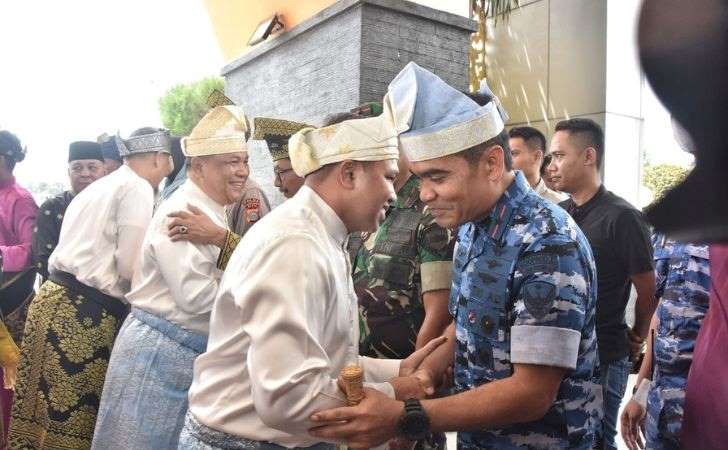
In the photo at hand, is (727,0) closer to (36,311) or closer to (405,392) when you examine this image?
(405,392)

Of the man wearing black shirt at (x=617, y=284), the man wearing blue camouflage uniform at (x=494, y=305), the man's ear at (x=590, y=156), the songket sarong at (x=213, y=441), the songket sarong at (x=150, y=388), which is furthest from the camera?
the man's ear at (x=590, y=156)

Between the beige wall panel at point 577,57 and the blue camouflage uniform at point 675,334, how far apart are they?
5514 mm

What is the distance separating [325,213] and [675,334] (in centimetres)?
124

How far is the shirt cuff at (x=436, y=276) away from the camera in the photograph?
232 centimetres

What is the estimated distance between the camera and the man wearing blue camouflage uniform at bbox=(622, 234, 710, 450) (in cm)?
201

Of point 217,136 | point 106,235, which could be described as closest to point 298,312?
point 217,136

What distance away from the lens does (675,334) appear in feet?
6.93

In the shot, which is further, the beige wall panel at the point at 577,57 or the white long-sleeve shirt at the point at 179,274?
the beige wall panel at the point at 577,57

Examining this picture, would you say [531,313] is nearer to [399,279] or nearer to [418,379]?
[418,379]

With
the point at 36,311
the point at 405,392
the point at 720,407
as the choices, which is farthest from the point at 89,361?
the point at 720,407

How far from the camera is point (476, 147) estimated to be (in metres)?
1.81

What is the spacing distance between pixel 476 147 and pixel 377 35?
9.52 ft

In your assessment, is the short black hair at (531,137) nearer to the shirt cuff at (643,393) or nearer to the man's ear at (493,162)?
the shirt cuff at (643,393)

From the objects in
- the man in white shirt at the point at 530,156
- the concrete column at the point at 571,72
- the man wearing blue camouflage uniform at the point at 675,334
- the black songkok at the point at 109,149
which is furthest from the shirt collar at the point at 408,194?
the concrete column at the point at 571,72
